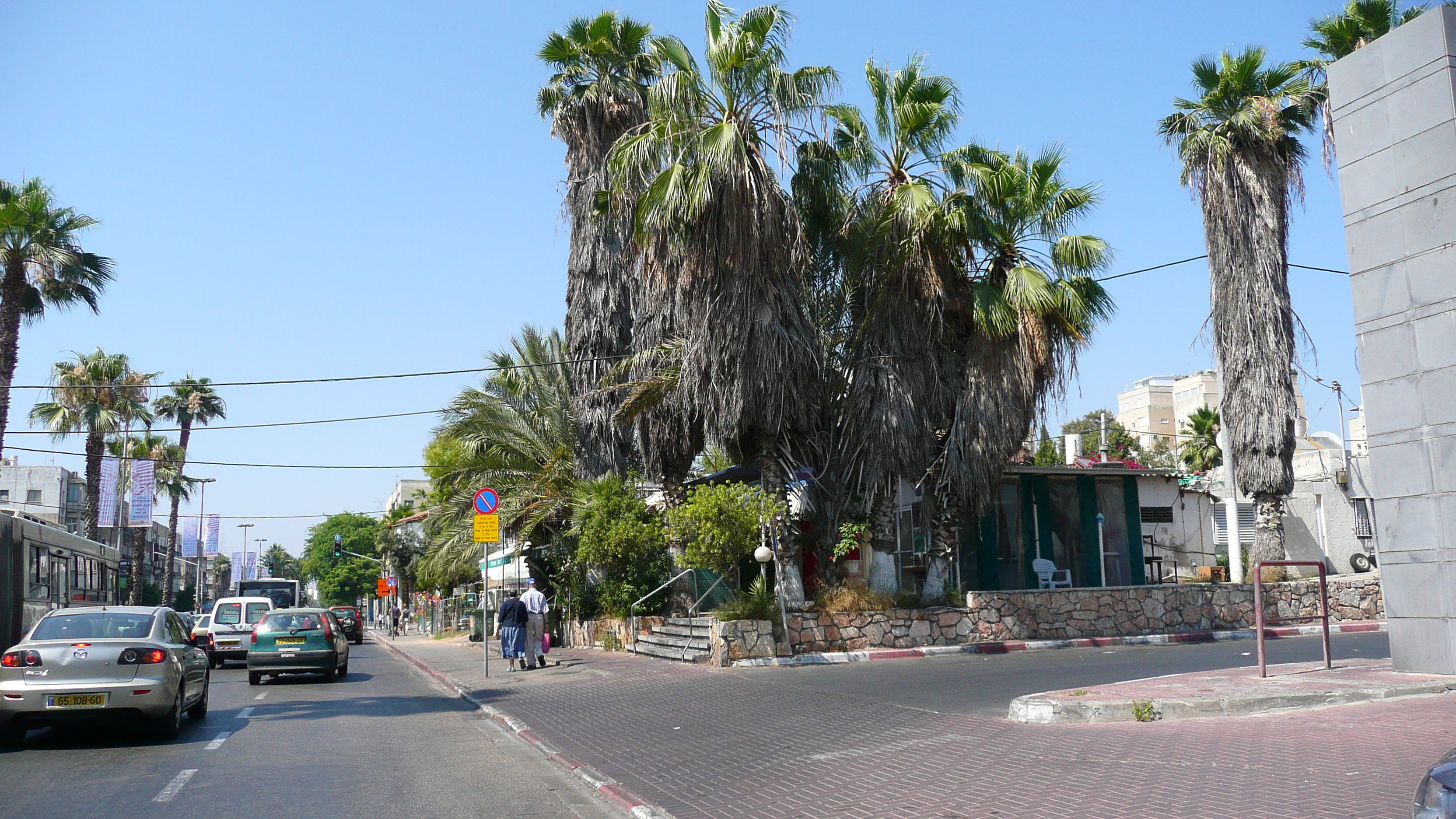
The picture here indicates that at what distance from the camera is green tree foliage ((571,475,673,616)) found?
22.6 m

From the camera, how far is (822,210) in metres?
20.9

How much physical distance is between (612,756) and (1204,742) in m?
5.24

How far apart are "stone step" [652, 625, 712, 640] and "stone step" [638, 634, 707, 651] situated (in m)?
0.04

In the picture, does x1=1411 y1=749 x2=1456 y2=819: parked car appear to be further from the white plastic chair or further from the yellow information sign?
the white plastic chair

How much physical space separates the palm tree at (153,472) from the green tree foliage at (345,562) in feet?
144

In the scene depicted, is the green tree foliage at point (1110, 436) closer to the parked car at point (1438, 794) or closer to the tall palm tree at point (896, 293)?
the tall palm tree at point (896, 293)

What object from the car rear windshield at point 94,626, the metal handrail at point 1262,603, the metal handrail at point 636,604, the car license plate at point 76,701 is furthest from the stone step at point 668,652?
the car license plate at point 76,701

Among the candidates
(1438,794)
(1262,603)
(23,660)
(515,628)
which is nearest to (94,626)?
(23,660)

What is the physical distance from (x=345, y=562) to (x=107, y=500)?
258ft

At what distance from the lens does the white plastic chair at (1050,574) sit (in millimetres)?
24125

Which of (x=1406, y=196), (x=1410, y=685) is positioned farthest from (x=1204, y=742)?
(x=1406, y=196)

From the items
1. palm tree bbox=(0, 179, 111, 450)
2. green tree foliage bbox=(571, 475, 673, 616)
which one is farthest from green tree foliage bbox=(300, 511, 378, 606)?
green tree foliage bbox=(571, 475, 673, 616)

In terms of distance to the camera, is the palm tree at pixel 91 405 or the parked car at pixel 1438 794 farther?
the palm tree at pixel 91 405

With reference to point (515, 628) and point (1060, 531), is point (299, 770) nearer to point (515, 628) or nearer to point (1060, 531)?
point (515, 628)
